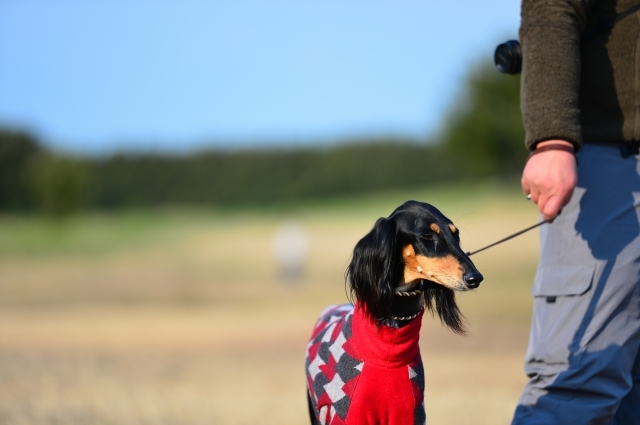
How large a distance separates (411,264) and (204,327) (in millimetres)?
9010

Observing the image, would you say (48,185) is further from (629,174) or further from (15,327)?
(629,174)

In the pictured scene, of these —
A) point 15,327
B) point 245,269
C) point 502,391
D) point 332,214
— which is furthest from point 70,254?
point 502,391

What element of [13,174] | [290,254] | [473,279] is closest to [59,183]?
[13,174]

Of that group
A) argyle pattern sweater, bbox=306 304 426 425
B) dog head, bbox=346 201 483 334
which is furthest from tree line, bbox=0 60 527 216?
argyle pattern sweater, bbox=306 304 426 425

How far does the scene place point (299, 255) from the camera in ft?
64.7

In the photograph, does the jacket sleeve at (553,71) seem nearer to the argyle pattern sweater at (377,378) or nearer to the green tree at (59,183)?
the argyle pattern sweater at (377,378)

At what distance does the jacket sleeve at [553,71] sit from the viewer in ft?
8.62

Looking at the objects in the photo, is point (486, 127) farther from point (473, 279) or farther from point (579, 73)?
point (473, 279)

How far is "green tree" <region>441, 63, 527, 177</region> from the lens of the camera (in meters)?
35.4

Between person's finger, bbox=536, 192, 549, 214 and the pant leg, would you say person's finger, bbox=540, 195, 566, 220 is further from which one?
the pant leg

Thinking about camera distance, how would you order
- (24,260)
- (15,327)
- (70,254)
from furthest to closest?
(70,254), (24,260), (15,327)

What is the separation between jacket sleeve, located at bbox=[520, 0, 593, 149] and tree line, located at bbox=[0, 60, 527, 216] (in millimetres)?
33759

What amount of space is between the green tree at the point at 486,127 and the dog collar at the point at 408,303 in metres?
33.1

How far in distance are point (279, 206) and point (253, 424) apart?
34478 mm
